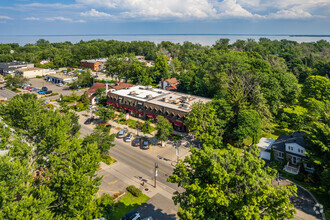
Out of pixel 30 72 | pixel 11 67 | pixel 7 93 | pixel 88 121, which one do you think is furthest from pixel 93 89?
pixel 11 67

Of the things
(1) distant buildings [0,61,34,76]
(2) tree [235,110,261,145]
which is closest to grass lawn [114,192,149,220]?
(2) tree [235,110,261,145]

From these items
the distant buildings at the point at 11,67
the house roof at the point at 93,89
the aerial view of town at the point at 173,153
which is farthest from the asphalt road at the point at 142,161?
the distant buildings at the point at 11,67

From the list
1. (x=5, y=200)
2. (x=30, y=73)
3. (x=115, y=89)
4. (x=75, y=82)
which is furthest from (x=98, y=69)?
(x=5, y=200)

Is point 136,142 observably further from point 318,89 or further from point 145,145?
point 318,89

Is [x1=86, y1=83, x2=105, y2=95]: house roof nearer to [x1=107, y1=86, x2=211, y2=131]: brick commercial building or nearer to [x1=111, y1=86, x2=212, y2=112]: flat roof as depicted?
[x1=107, y1=86, x2=211, y2=131]: brick commercial building

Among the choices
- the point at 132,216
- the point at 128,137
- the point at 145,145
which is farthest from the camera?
the point at 128,137

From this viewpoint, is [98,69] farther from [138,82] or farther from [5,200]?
[5,200]
